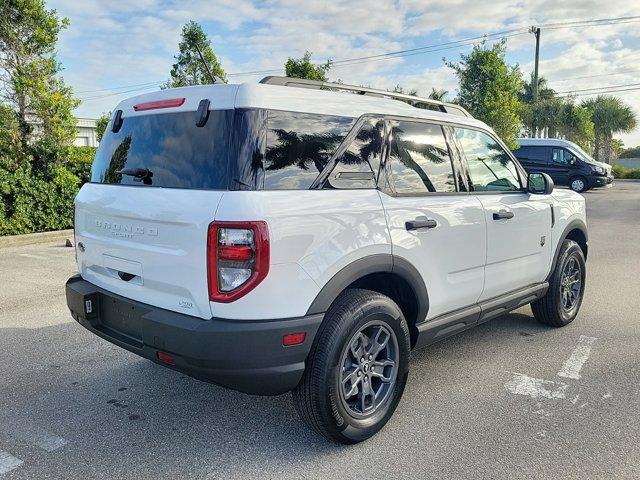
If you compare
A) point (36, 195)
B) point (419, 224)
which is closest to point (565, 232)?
point (419, 224)

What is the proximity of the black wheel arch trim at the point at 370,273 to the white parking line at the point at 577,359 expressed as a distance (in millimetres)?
1363

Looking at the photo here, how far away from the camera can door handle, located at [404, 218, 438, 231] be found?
306cm

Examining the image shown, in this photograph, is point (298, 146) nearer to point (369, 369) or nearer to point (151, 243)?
point (151, 243)

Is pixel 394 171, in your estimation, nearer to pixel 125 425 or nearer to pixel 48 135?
pixel 125 425

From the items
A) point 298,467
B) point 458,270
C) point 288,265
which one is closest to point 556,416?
point 458,270

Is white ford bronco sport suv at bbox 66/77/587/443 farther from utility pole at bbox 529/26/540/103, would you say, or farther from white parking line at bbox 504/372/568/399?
utility pole at bbox 529/26/540/103

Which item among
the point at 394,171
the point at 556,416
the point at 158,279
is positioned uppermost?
the point at 394,171

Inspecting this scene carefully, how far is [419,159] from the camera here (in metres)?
3.38

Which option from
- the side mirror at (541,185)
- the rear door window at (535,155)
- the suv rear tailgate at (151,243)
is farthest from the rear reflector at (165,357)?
the rear door window at (535,155)

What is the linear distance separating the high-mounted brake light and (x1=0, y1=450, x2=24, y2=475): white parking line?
1.98 meters

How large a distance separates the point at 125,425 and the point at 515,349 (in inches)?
119

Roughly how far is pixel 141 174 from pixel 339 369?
151cm

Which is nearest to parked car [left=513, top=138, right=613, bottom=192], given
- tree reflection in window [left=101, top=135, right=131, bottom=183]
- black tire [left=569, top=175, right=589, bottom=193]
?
black tire [left=569, top=175, right=589, bottom=193]

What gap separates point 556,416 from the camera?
10.5ft
